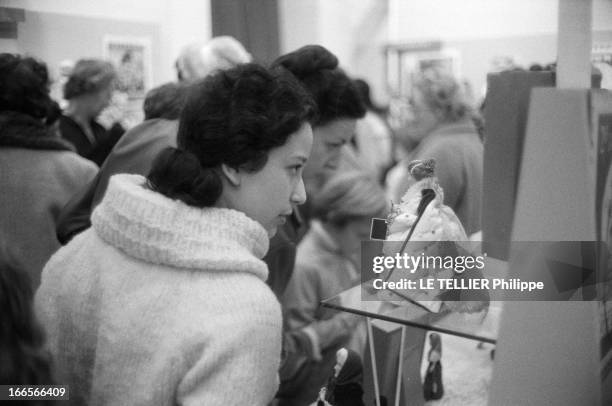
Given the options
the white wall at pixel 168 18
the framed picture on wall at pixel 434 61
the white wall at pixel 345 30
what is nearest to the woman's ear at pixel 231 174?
the white wall at pixel 168 18

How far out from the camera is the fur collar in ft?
5.56

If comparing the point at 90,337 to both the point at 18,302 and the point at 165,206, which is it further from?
the point at 18,302

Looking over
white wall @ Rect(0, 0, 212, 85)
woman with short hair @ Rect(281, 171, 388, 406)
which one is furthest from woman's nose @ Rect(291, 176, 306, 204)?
white wall @ Rect(0, 0, 212, 85)

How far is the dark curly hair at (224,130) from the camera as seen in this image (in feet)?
3.11

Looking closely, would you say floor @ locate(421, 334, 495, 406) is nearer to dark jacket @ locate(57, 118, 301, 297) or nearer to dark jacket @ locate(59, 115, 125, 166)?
dark jacket @ locate(57, 118, 301, 297)

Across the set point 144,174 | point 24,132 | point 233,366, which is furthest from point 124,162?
point 233,366

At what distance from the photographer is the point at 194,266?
34.9 inches

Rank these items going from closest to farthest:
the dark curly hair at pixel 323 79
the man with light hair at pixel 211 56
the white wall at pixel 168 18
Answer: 1. the dark curly hair at pixel 323 79
2. the man with light hair at pixel 211 56
3. the white wall at pixel 168 18

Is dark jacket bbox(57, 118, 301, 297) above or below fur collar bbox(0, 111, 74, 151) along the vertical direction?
below

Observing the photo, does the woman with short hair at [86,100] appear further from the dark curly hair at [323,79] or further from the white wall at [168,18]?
the dark curly hair at [323,79]

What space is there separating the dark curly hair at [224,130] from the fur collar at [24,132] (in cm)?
86

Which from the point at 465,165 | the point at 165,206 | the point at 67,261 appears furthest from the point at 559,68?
the point at 67,261

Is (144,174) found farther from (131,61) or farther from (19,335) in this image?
(131,61)

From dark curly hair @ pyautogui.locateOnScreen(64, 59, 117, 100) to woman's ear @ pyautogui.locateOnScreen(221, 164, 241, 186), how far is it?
1.63 m
